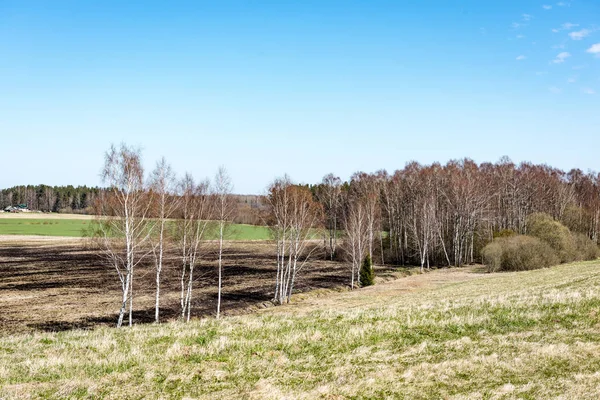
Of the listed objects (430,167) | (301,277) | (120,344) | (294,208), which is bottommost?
(301,277)

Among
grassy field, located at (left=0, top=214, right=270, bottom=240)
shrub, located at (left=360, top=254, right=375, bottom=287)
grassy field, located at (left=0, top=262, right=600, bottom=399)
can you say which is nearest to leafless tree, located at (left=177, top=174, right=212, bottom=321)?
grassy field, located at (left=0, top=262, right=600, bottom=399)

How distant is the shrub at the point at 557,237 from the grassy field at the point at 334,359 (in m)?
44.4

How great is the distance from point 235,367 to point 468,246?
231 ft

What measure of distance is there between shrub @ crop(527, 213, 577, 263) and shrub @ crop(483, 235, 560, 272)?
1.89 metres

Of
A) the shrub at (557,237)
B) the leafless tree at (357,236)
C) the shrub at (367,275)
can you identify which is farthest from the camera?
the shrub at (557,237)

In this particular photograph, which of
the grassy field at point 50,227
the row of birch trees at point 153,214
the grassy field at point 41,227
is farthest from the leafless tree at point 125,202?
the grassy field at point 41,227

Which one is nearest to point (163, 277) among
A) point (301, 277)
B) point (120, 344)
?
point (301, 277)

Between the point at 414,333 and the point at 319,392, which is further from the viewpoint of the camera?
the point at 414,333

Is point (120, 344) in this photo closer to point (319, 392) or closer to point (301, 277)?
point (319, 392)

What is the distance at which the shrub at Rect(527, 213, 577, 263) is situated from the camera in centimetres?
5250

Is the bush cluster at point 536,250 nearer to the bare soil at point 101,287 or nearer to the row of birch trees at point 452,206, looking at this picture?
the row of birch trees at point 452,206

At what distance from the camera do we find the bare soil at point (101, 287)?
33281 mm

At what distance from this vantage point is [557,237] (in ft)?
173

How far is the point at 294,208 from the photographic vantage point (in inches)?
1647
